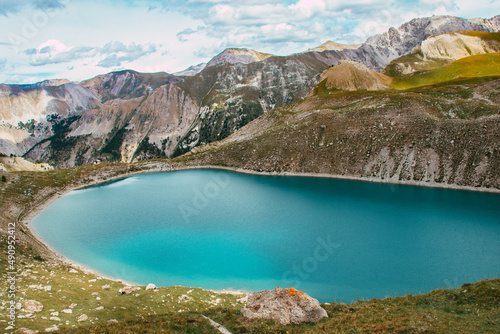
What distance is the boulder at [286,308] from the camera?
782 inches

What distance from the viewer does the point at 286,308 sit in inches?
798

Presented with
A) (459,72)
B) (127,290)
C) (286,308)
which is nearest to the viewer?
(286,308)

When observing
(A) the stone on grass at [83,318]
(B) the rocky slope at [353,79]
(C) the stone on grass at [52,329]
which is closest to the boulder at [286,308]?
(A) the stone on grass at [83,318]

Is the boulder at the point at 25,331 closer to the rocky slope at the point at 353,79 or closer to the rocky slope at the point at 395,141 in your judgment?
the rocky slope at the point at 395,141

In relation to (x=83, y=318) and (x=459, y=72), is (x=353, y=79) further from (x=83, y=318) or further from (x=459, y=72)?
(x=83, y=318)

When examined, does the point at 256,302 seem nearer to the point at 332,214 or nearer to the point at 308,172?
the point at 332,214

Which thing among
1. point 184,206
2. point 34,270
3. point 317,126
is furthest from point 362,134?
point 34,270

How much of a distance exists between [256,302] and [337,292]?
11457 millimetres

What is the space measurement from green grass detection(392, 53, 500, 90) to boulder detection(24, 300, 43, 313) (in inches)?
5181

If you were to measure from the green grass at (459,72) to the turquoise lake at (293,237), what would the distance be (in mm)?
77213

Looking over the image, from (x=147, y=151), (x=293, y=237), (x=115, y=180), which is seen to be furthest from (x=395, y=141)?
(x=147, y=151)

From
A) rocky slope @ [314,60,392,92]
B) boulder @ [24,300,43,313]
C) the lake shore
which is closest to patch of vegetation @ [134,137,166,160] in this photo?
the lake shore

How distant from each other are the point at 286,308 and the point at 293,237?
2212cm

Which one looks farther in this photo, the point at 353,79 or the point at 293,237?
the point at 353,79
